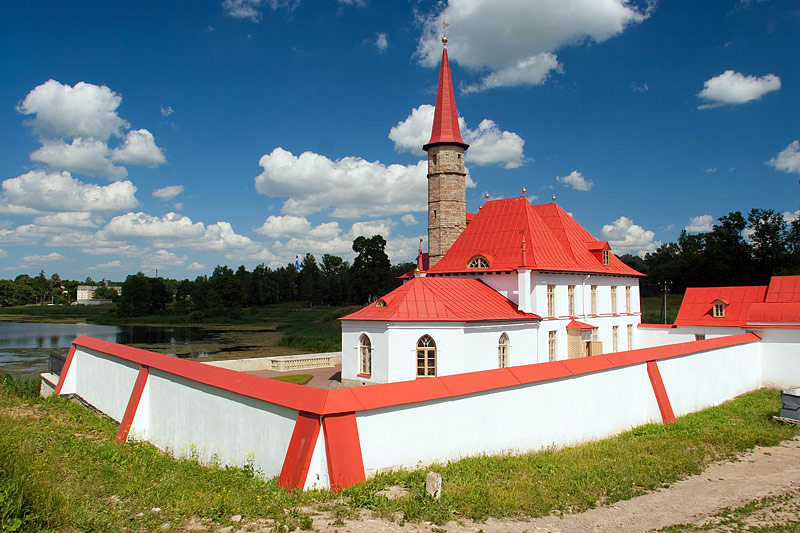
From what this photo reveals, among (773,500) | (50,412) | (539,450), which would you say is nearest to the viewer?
(773,500)

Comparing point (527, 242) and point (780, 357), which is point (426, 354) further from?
point (780, 357)

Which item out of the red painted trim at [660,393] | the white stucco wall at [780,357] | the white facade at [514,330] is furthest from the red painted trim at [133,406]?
the white stucco wall at [780,357]

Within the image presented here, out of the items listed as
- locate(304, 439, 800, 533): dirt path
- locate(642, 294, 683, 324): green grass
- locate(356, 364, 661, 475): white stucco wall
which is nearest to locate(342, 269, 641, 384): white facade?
locate(356, 364, 661, 475): white stucco wall

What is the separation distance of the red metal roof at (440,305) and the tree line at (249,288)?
3780cm

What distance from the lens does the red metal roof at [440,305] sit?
67.0 ft

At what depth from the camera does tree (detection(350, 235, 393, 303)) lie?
75.4 meters

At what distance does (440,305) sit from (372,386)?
40.0 feet

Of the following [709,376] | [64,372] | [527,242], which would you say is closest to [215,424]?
[64,372]

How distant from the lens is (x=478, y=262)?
1024 inches

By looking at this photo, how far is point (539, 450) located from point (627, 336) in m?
21.4

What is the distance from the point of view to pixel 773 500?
8.80 metres

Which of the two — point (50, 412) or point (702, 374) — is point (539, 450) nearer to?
point (702, 374)

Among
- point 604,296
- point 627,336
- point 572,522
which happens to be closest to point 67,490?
point 572,522

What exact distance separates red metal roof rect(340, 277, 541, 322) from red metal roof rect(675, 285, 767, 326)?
9.45 m
